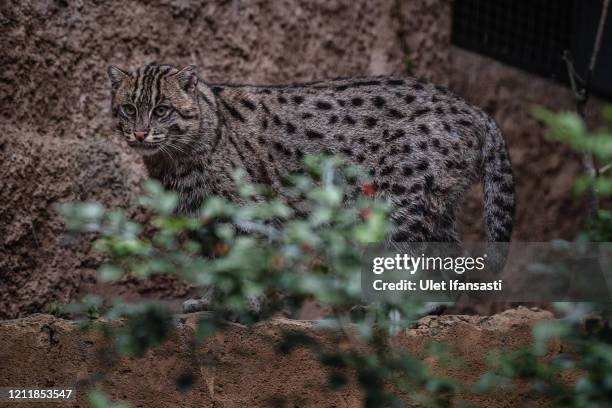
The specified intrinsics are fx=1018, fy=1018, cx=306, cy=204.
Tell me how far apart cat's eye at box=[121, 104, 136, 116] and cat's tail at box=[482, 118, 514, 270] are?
197 cm

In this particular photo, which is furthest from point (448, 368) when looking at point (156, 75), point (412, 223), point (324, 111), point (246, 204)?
point (156, 75)

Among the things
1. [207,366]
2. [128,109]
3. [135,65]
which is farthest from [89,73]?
[207,366]

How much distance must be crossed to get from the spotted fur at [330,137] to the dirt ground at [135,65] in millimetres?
437

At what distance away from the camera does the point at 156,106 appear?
552 cm

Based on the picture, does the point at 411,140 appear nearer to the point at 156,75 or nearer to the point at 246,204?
the point at 246,204

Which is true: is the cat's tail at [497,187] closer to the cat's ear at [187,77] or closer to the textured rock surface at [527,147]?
the cat's ear at [187,77]

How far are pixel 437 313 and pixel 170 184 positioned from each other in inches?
64.9

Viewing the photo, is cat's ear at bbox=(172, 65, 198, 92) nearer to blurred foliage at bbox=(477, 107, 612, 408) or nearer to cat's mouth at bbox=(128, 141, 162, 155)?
cat's mouth at bbox=(128, 141, 162, 155)

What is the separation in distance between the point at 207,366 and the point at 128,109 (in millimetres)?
1740

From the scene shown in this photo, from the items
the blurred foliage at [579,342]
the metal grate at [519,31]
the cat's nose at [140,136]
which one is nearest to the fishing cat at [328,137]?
the cat's nose at [140,136]

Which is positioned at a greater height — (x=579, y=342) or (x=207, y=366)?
(x=207, y=366)

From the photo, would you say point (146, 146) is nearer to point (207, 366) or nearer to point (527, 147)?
point (207, 366)

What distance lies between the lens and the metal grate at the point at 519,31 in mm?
7871

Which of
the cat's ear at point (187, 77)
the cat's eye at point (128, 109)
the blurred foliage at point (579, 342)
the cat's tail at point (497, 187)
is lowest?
the blurred foliage at point (579, 342)
